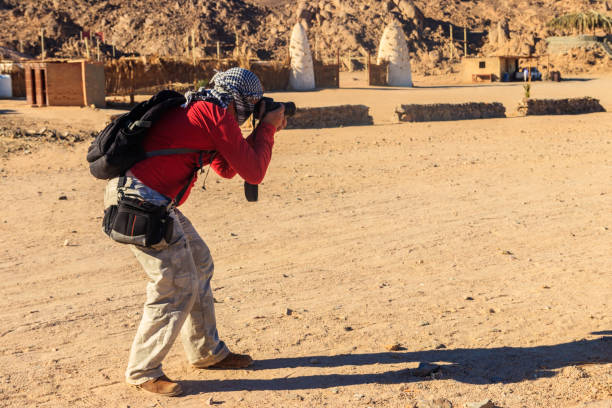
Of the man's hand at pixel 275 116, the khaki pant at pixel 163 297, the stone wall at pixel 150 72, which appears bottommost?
the khaki pant at pixel 163 297

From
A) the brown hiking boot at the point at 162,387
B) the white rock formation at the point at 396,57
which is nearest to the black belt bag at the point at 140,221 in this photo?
the brown hiking boot at the point at 162,387

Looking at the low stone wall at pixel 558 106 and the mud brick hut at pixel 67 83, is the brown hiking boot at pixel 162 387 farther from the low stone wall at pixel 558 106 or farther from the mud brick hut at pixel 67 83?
the mud brick hut at pixel 67 83

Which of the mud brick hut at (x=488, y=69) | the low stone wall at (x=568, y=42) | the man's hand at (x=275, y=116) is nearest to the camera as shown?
the man's hand at (x=275, y=116)

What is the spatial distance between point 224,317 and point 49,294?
48.0 inches

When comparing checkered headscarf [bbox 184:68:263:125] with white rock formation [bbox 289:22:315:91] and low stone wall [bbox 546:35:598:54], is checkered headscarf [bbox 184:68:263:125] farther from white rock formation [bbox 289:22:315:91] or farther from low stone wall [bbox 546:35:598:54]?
low stone wall [bbox 546:35:598:54]

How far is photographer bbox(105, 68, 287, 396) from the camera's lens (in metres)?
2.90

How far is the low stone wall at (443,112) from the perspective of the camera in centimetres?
1572

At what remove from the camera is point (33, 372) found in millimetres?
3432

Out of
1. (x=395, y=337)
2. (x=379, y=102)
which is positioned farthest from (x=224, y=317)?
(x=379, y=102)

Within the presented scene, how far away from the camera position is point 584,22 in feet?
161

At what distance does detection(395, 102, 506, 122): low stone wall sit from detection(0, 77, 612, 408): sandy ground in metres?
6.01

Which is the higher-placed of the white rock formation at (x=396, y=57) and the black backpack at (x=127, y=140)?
the white rock formation at (x=396, y=57)

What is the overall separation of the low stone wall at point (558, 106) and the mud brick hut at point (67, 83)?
1025 centimetres

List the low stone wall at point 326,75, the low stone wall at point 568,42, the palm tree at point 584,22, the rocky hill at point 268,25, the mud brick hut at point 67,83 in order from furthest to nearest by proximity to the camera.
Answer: the rocky hill at point 268,25, the palm tree at point 584,22, the low stone wall at point 568,42, the low stone wall at point 326,75, the mud brick hut at point 67,83
